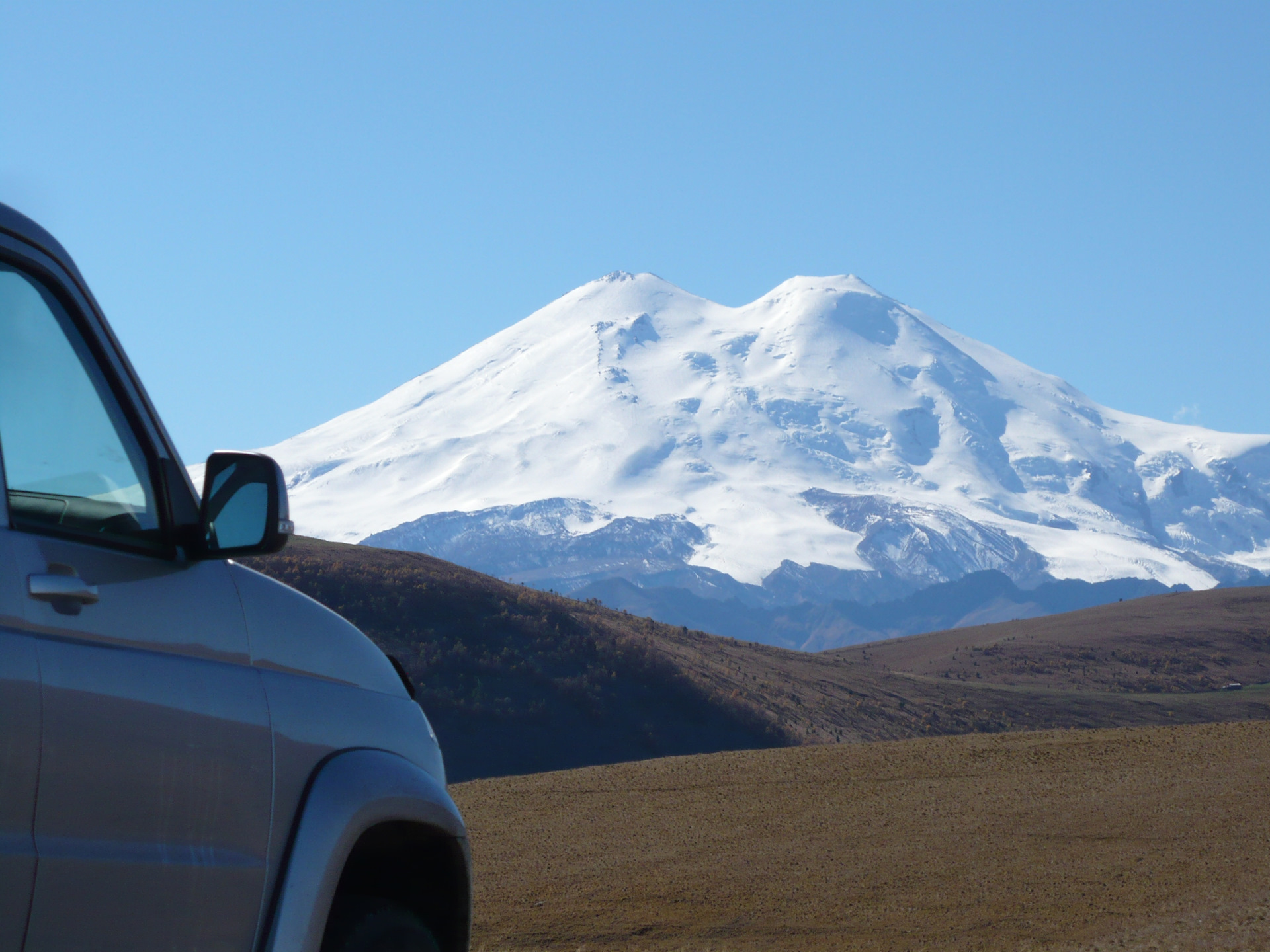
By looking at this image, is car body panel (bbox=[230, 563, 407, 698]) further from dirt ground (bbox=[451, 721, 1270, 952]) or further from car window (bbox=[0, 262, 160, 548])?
dirt ground (bbox=[451, 721, 1270, 952])

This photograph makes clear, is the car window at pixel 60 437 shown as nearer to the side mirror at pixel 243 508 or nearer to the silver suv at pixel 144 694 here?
the silver suv at pixel 144 694

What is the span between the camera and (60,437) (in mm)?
3189

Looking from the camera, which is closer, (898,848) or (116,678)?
(116,678)

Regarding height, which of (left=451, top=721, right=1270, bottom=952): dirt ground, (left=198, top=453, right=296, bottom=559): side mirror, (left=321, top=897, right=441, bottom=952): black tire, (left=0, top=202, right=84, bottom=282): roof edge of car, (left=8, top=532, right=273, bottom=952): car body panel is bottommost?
(left=451, top=721, right=1270, bottom=952): dirt ground

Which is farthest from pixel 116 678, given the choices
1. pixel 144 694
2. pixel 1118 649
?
pixel 1118 649

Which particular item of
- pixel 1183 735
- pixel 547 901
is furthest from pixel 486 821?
pixel 1183 735

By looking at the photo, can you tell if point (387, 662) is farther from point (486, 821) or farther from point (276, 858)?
point (486, 821)

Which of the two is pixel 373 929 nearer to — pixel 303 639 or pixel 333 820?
pixel 333 820

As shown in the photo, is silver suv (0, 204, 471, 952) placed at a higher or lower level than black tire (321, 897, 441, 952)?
higher

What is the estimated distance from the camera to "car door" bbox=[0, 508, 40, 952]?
2.64 metres

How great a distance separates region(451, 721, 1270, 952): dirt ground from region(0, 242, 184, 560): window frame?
36.4 ft

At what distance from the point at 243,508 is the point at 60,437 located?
0.45 metres

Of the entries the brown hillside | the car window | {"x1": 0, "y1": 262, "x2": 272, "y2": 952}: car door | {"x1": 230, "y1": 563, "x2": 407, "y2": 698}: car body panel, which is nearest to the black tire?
{"x1": 0, "y1": 262, "x2": 272, "y2": 952}: car door

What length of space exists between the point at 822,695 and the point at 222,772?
5316 centimetres
